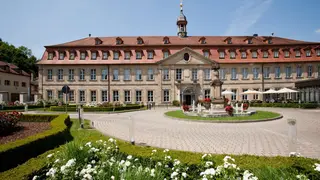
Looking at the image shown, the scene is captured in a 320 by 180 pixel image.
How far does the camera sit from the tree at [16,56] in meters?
54.9

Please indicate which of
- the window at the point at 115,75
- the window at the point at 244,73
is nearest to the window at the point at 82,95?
the window at the point at 115,75

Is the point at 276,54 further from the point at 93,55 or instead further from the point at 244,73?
the point at 93,55

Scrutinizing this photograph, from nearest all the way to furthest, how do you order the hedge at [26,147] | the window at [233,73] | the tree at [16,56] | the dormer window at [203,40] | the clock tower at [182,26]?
the hedge at [26,147] → the window at [233,73] → the dormer window at [203,40] → the clock tower at [182,26] → the tree at [16,56]

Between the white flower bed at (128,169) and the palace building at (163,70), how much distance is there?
31117mm

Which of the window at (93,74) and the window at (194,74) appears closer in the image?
the window at (194,74)

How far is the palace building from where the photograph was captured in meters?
35.9

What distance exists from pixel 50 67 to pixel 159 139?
35.7 metres

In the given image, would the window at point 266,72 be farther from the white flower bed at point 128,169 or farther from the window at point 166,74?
the white flower bed at point 128,169

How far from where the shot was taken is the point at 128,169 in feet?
10.9

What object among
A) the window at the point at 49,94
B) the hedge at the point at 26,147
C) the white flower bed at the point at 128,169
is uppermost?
the window at the point at 49,94

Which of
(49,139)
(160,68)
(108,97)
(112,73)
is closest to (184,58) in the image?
(160,68)

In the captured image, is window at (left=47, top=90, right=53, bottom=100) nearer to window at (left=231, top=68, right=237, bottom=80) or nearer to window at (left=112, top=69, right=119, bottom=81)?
window at (left=112, top=69, right=119, bottom=81)

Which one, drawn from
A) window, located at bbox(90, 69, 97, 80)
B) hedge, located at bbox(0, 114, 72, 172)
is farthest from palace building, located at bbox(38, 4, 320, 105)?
hedge, located at bbox(0, 114, 72, 172)

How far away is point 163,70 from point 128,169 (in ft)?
109
